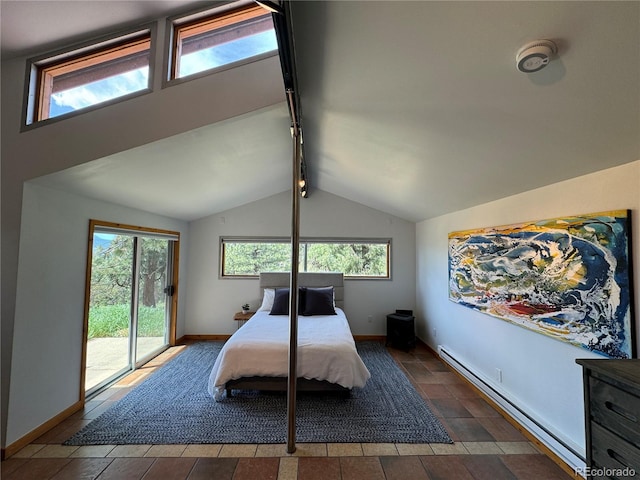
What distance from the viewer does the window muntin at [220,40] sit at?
7.50ft

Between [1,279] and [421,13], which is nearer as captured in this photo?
[421,13]

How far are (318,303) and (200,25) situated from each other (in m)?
3.54

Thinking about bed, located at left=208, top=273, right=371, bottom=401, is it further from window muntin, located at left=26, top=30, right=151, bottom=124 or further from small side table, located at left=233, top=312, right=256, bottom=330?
window muntin, located at left=26, top=30, right=151, bottom=124

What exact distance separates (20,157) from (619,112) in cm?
386

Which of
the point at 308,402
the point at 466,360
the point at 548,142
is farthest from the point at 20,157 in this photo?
the point at 466,360

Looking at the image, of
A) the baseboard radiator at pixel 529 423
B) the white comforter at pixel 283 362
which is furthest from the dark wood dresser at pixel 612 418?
the white comforter at pixel 283 362

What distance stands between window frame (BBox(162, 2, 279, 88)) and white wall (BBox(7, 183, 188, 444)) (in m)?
1.43

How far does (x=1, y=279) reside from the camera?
2035 millimetres

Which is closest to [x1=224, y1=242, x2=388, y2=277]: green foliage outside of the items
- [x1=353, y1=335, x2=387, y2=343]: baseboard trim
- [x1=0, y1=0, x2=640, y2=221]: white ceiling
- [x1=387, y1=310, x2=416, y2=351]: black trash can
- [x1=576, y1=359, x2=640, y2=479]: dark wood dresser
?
[x1=387, y1=310, x2=416, y2=351]: black trash can

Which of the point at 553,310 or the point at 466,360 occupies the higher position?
the point at 553,310

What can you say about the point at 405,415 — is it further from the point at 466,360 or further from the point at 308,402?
the point at 466,360

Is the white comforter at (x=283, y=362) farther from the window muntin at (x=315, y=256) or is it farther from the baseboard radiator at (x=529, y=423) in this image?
the window muntin at (x=315, y=256)

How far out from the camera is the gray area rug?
2275 mm

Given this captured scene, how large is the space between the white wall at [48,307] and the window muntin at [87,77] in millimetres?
696
